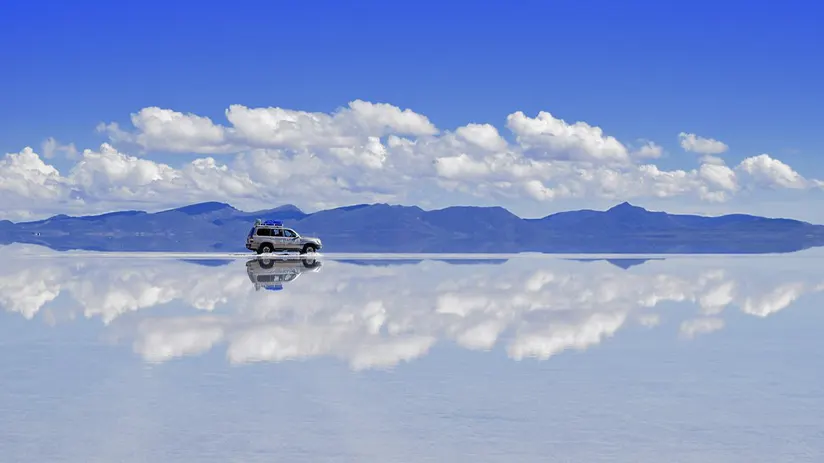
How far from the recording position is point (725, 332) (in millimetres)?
22594

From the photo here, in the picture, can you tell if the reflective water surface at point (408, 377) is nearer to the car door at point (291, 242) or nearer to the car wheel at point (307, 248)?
the car door at point (291, 242)

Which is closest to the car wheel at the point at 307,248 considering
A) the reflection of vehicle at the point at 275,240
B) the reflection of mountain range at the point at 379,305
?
the reflection of vehicle at the point at 275,240

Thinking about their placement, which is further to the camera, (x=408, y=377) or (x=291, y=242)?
(x=291, y=242)

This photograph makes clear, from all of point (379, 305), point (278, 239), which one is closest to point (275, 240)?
point (278, 239)

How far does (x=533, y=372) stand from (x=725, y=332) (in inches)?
335

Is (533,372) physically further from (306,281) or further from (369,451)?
(306,281)

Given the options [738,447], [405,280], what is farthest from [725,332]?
[405,280]

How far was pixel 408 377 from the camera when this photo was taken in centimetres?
1552

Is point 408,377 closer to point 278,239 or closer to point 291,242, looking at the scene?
point 291,242

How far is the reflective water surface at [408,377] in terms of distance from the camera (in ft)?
36.3

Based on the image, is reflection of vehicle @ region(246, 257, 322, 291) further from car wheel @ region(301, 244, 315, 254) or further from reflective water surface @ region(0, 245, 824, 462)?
car wheel @ region(301, 244, 315, 254)

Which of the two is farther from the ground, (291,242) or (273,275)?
(291,242)

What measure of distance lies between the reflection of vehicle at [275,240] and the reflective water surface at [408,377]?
3773 cm

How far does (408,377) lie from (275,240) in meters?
55.9
